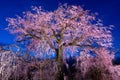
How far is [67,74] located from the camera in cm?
1847

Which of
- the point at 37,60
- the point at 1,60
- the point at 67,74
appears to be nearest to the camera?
the point at 1,60

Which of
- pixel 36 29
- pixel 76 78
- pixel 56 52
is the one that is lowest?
pixel 76 78

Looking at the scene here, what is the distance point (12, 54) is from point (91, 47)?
6029mm

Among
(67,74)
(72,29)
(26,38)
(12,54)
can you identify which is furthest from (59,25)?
(12,54)

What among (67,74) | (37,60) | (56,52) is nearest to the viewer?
(37,60)

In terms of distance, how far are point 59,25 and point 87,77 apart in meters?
4.07

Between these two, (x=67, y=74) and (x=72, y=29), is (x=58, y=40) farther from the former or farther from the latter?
(x=67, y=74)

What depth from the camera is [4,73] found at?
13078 mm

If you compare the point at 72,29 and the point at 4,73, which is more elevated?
the point at 72,29

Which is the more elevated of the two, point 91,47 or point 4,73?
point 91,47

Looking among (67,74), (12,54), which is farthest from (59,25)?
(12,54)

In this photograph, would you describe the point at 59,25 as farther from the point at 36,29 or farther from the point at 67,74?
the point at 67,74

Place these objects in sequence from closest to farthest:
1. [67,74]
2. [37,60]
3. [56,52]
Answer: [37,60] < [56,52] < [67,74]

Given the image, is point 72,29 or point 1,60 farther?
point 72,29
